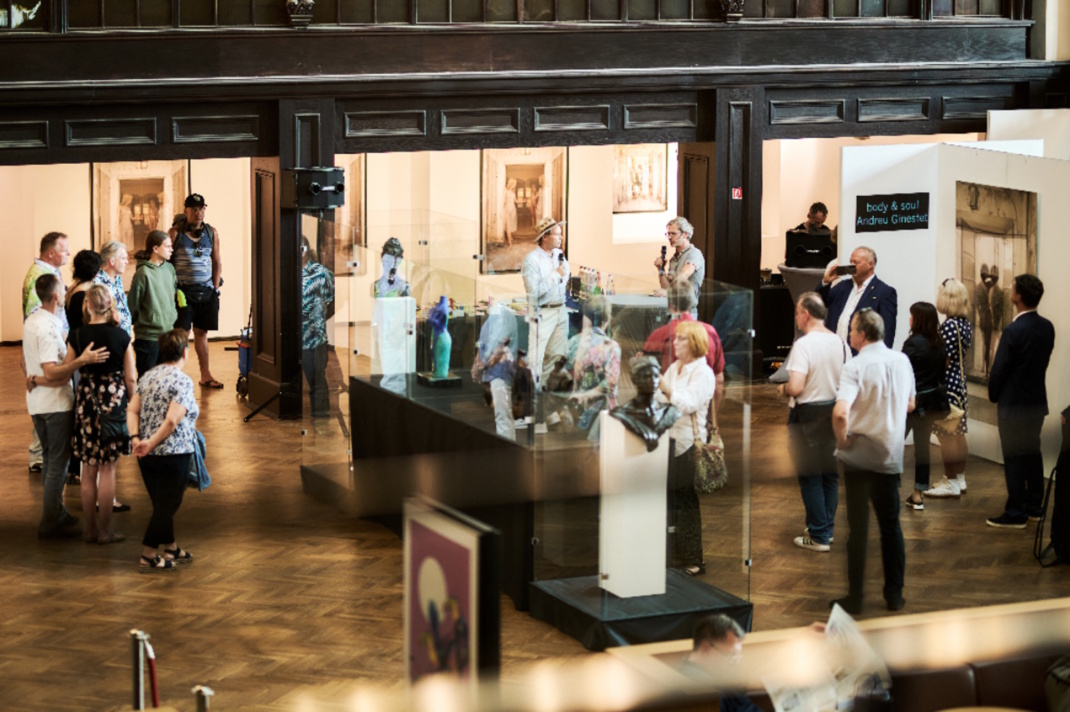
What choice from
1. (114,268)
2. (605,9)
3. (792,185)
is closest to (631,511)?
(114,268)

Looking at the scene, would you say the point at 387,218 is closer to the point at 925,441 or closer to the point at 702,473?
the point at 925,441

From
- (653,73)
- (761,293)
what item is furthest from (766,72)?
(761,293)

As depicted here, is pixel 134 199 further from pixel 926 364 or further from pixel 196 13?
pixel 926 364

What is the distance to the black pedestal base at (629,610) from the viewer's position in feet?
22.4

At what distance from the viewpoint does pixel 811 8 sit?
13.7 m

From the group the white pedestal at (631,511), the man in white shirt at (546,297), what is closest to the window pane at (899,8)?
the man in white shirt at (546,297)

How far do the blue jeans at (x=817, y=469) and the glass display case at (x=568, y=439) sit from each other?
58 cm

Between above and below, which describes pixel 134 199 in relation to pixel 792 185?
below

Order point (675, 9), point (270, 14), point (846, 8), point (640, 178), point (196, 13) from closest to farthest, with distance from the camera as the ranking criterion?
point (196, 13) → point (270, 14) → point (675, 9) → point (846, 8) → point (640, 178)

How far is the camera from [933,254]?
10836mm

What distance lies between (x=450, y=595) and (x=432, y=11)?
410 inches

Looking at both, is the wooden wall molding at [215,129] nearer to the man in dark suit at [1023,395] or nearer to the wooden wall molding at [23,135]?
the wooden wall molding at [23,135]

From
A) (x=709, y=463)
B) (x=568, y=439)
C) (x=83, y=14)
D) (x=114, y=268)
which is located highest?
(x=83, y=14)

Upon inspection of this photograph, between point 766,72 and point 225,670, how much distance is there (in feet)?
28.5
